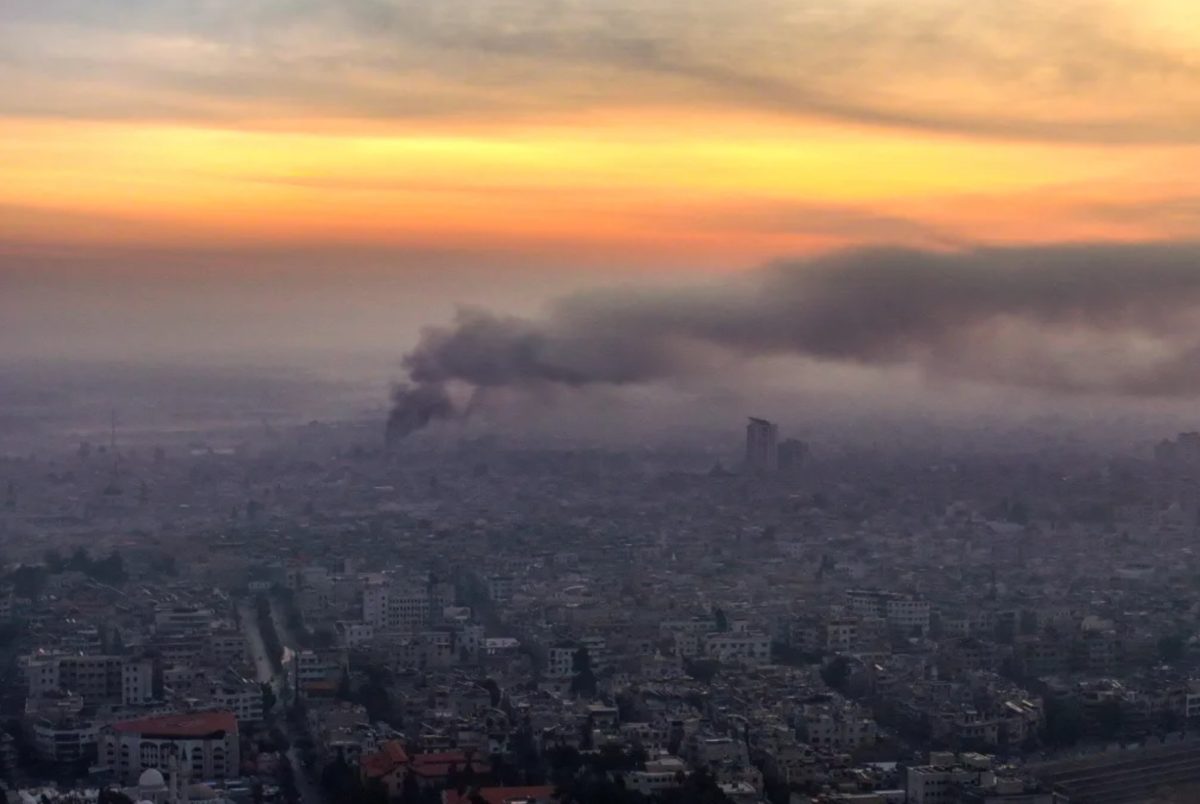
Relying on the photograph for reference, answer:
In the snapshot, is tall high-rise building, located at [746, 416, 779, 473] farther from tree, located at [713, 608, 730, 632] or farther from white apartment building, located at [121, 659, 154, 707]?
white apartment building, located at [121, 659, 154, 707]

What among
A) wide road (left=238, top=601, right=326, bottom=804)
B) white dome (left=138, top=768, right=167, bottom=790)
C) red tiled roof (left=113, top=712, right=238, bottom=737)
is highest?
red tiled roof (left=113, top=712, right=238, bottom=737)

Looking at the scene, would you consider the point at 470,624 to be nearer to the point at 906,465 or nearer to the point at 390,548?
the point at 390,548

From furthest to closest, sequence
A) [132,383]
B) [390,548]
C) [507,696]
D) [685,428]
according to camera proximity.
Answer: [132,383] < [685,428] < [390,548] < [507,696]

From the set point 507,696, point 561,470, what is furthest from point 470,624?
point 561,470

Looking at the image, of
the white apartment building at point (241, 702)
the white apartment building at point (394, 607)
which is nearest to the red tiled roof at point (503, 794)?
the white apartment building at point (241, 702)

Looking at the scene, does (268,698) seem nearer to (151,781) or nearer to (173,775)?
(151,781)

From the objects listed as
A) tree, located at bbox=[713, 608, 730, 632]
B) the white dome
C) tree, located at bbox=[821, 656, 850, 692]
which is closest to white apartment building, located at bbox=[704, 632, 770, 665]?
tree, located at bbox=[713, 608, 730, 632]

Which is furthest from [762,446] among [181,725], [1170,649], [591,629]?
[181,725]
